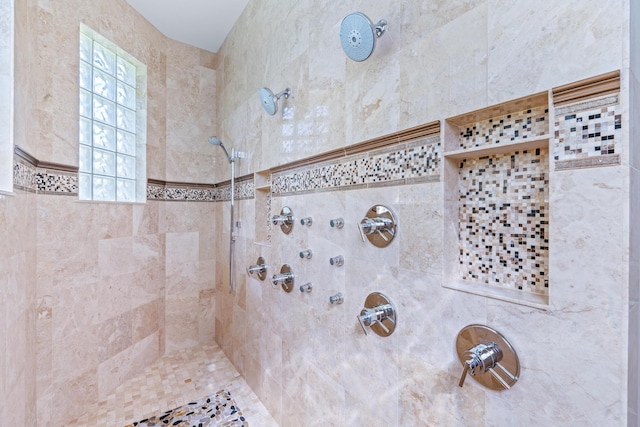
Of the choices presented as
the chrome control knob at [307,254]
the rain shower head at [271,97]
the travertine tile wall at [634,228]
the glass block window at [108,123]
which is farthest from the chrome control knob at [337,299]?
the glass block window at [108,123]

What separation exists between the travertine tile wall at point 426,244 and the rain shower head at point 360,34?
117 mm

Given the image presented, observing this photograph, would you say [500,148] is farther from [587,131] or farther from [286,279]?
[286,279]

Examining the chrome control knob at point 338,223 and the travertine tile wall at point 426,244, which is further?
the chrome control knob at point 338,223

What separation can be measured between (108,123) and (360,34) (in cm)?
224

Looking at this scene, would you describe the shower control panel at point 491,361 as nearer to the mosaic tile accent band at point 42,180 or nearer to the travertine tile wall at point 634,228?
the travertine tile wall at point 634,228

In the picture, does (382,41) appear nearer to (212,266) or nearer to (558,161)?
(558,161)

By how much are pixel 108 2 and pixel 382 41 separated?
7.44 feet

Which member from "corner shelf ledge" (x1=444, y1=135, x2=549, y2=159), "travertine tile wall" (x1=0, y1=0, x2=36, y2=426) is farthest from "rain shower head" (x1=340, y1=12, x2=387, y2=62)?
"travertine tile wall" (x1=0, y1=0, x2=36, y2=426)

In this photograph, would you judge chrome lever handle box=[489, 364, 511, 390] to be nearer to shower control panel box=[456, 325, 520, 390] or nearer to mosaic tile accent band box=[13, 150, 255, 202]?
shower control panel box=[456, 325, 520, 390]

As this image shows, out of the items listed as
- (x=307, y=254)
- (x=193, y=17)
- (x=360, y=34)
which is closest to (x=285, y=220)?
(x=307, y=254)

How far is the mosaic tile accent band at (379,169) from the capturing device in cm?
101

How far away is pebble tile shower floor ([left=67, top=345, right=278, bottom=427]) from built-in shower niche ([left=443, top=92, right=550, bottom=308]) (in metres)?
1.79

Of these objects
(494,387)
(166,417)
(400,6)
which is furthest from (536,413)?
(166,417)

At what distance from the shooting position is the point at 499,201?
89 cm
